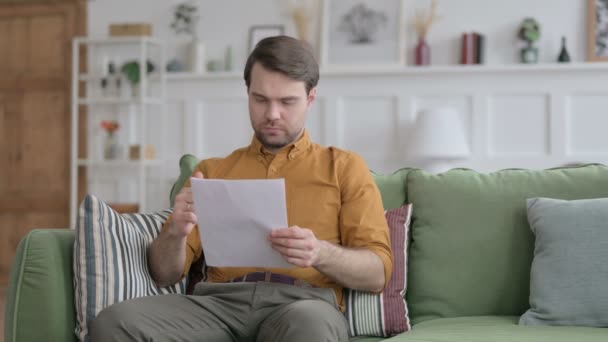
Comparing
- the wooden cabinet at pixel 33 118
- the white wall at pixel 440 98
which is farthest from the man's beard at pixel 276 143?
the wooden cabinet at pixel 33 118

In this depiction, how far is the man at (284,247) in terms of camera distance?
75.5 inches

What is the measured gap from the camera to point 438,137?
5023mm

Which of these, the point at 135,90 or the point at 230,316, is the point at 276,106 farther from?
the point at 135,90

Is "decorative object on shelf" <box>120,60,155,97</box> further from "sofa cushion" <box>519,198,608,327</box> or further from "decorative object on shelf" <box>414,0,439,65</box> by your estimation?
"sofa cushion" <box>519,198,608,327</box>

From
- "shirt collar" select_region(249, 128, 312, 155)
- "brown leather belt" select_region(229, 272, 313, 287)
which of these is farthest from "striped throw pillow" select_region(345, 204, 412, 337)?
"shirt collar" select_region(249, 128, 312, 155)

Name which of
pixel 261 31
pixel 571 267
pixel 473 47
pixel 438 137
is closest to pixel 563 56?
pixel 473 47

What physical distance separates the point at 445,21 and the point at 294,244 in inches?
151

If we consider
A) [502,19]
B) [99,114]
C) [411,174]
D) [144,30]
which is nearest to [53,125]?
[99,114]

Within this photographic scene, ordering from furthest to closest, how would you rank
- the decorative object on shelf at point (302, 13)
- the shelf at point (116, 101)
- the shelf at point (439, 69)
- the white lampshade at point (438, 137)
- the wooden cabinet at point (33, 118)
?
the wooden cabinet at point (33, 118) → the shelf at point (116, 101) → the decorative object on shelf at point (302, 13) → the shelf at point (439, 69) → the white lampshade at point (438, 137)

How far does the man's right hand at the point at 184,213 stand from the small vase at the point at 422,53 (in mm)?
3540

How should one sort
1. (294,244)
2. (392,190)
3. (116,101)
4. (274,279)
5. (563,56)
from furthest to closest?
(116,101)
(563,56)
(392,190)
(274,279)
(294,244)

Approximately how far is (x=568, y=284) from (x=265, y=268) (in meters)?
0.78

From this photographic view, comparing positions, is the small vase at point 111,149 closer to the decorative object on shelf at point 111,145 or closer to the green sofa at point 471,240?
the decorative object on shelf at point 111,145

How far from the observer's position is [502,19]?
17.6ft
